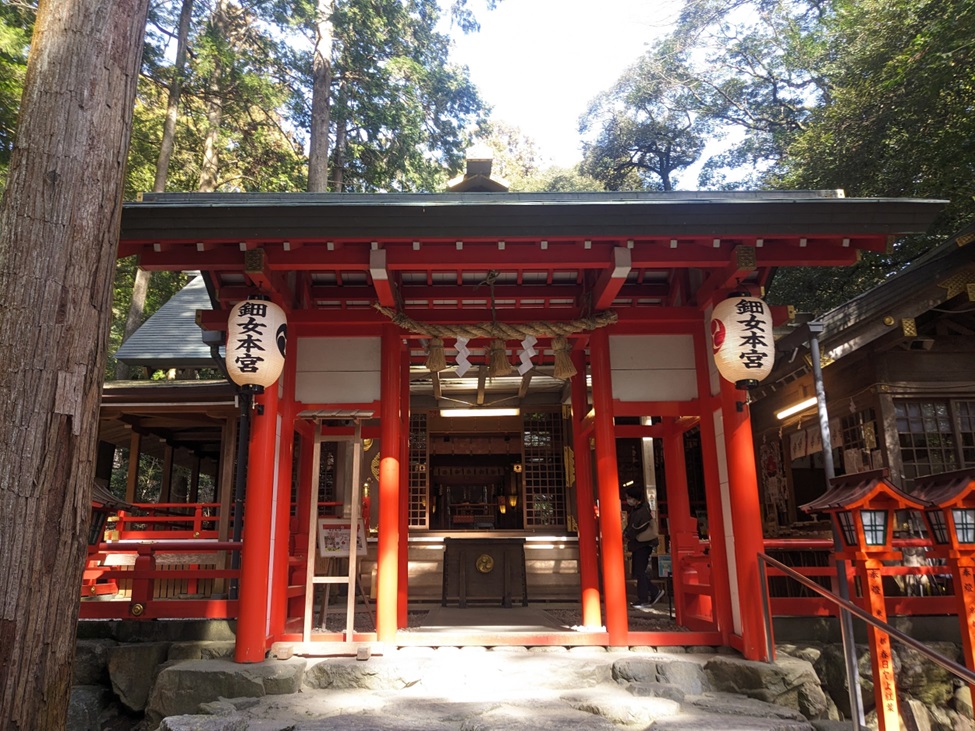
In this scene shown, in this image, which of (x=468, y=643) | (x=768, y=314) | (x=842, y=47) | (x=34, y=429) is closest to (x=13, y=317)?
(x=34, y=429)

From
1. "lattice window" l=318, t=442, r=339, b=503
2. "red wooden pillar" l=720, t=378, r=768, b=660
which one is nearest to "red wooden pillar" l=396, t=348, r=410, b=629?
"red wooden pillar" l=720, t=378, r=768, b=660

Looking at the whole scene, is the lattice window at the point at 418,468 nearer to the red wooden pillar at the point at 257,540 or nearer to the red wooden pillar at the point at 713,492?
the red wooden pillar at the point at 257,540

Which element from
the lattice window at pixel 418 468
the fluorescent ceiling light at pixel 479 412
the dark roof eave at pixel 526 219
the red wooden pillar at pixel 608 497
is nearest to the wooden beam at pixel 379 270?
the dark roof eave at pixel 526 219

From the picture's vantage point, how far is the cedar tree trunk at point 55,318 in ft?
10.3

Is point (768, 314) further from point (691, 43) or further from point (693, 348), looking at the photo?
point (691, 43)

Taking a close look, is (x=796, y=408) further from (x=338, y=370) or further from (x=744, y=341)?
(x=338, y=370)

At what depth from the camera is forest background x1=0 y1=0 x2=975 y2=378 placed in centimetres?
1409

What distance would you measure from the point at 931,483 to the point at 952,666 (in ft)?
9.57

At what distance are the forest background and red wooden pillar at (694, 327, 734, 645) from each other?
10.0m

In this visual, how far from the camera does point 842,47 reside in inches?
746

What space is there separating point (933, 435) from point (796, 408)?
254 centimetres

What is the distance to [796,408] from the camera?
11.8 metres

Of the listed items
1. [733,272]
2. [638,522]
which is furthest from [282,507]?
[638,522]

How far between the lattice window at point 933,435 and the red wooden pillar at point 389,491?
694 centimetres
